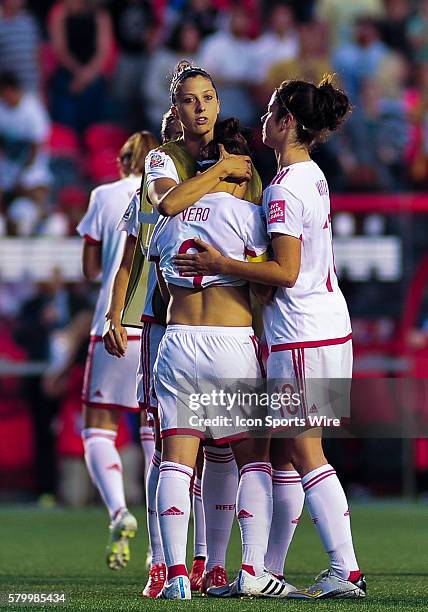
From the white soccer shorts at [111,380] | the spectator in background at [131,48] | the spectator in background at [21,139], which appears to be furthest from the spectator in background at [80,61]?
the white soccer shorts at [111,380]

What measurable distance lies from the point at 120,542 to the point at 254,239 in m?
2.21

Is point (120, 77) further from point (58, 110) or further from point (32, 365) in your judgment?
point (32, 365)

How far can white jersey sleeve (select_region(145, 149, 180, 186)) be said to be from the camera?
18.3 feet

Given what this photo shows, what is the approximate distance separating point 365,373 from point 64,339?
2.74 m

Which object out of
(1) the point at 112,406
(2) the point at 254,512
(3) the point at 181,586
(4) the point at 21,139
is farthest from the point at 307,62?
(3) the point at 181,586

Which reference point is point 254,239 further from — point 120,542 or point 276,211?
point 120,542

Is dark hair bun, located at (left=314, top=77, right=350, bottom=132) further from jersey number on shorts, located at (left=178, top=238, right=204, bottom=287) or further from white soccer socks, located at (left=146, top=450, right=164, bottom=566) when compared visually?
white soccer socks, located at (left=146, top=450, right=164, bottom=566)

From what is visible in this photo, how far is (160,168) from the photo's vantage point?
18.4 feet

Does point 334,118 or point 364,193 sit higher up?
point 334,118

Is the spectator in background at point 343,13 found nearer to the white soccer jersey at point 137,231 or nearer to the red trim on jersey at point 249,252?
the white soccer jersey at point 137,231

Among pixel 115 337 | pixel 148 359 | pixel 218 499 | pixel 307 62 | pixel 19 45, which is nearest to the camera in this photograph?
pixel 218 499

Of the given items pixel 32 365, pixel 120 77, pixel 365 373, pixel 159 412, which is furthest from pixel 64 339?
pixel 159 412

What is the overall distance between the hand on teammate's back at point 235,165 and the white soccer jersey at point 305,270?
13cm

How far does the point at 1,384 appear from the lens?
41.0 feet
